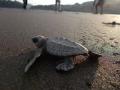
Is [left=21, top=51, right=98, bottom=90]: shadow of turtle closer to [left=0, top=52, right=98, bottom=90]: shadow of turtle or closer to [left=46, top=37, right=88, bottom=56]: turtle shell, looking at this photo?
[left=0, top=52, right=98, bottom=90]: shadow of turtle

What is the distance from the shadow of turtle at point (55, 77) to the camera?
2430mm

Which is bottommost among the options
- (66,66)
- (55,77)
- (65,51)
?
(55,77)

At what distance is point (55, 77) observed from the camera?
266 centimetres

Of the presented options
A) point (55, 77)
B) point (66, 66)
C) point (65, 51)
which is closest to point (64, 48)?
point (65, 51)

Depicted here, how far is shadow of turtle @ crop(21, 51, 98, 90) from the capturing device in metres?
2.43

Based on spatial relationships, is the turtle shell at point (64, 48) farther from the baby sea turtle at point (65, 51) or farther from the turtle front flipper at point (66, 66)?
the turtle front flipper at point (66, 66)

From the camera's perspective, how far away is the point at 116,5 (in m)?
44.1

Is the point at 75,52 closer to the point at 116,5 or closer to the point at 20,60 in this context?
the point at 20,60

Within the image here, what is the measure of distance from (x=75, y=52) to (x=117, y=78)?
0.64 meters

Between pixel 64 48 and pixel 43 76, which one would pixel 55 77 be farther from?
pixel 64 48

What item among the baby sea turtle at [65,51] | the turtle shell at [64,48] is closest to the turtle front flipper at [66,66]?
the baby sea turtle at [65,51]

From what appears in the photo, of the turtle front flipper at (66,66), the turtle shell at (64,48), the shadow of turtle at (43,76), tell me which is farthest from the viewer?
the turtle shell at (64,48)

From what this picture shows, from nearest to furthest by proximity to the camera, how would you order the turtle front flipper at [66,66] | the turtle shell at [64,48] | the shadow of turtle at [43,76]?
the shadow of turtle at [43,76], the turtle front flipper at [66,66], the turtle shell at [64,48]

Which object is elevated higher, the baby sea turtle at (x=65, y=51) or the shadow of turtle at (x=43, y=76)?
the baby sea turtle at (x=65, y=51)
